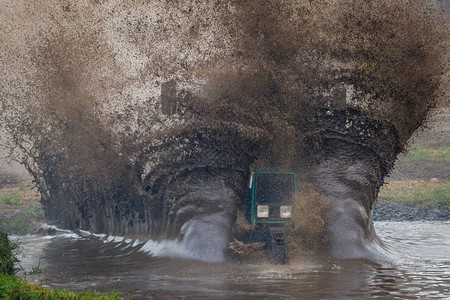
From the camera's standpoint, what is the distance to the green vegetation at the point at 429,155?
2694cm

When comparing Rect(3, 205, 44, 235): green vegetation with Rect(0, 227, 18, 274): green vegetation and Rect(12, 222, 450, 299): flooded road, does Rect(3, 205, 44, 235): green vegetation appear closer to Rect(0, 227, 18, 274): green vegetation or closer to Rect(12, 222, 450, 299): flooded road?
Rect(12, 222, 450, 299): flooded road

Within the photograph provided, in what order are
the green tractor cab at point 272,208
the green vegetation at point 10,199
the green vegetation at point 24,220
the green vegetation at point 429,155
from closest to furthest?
the green tractor cab at point 272,208, the green vegetation at point 24,220, the green vegetation at point 10,199, the green vegetation at point 429,155

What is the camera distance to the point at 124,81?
1348cm

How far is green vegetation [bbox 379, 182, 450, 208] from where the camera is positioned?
20.5m

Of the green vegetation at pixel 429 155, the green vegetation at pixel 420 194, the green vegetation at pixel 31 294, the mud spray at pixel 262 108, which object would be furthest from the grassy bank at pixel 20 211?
the green vegetation at pixel 429 155

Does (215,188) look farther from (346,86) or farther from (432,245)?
(432,245)

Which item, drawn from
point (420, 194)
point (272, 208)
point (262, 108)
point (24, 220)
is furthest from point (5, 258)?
point (420, 194)

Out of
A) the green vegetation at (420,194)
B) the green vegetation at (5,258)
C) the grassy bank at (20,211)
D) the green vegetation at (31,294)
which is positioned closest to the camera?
the green vegetation at (31,294)

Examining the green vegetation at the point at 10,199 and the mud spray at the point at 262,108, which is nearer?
the mud spray at the point at 262,108

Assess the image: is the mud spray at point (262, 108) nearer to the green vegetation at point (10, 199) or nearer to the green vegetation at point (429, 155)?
the green vegetation at point (10, 199)

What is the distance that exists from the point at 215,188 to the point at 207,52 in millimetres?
2536

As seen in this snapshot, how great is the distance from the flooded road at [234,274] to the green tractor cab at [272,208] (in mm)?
315

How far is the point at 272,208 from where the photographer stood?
966 centimetres

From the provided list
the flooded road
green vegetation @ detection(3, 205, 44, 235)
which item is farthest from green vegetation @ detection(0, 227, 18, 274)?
green vegetation @ detection(3, 205, 44, 235)
